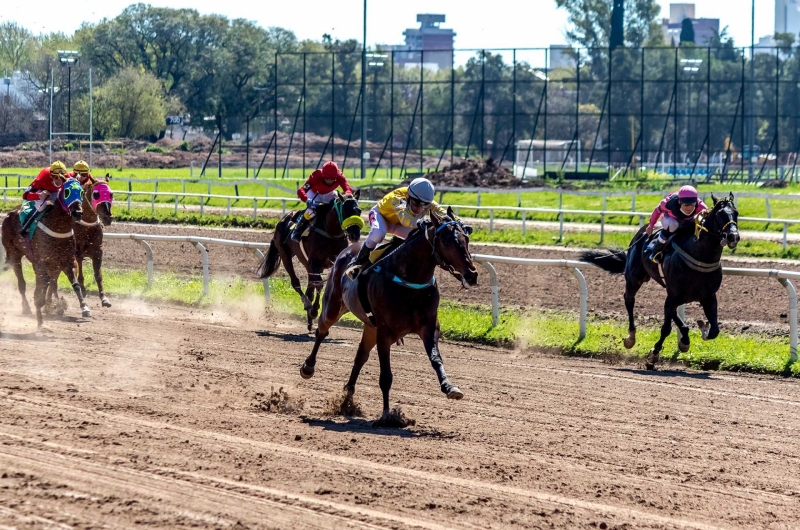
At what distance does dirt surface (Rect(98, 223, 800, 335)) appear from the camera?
47.0 ft

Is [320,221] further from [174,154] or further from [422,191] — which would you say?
[174,154]

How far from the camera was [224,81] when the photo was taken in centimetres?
6650

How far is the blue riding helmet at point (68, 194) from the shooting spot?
13.3m

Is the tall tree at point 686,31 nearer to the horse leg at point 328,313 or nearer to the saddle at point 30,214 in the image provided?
the saddle at point 30,214

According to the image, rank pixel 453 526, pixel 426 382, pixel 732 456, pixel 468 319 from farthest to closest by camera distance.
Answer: pixel 468 319 → pixel 426 382 → pixel 732 456 → pixel 453 526

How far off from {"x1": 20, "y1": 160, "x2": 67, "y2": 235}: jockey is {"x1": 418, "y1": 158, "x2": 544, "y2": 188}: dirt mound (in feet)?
79.7

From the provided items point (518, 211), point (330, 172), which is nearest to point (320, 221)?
point (330, 172)

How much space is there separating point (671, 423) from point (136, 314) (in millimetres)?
8865

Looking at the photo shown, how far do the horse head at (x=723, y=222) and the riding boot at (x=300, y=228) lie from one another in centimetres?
485

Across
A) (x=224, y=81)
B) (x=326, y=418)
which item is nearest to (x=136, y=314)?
(x=326, y=418)

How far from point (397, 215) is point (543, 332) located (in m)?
4.72

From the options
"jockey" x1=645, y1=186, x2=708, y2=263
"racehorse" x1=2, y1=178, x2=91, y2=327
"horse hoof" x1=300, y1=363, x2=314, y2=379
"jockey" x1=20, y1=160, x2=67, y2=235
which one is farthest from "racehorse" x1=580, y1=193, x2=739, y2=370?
"jockey" x1=20, y1=160, x2=67, y2=235

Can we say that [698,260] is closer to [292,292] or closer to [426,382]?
[426,382]

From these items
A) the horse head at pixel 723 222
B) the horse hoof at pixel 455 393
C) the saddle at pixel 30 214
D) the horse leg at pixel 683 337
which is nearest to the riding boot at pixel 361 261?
the horse hoof at pixel 455 393
